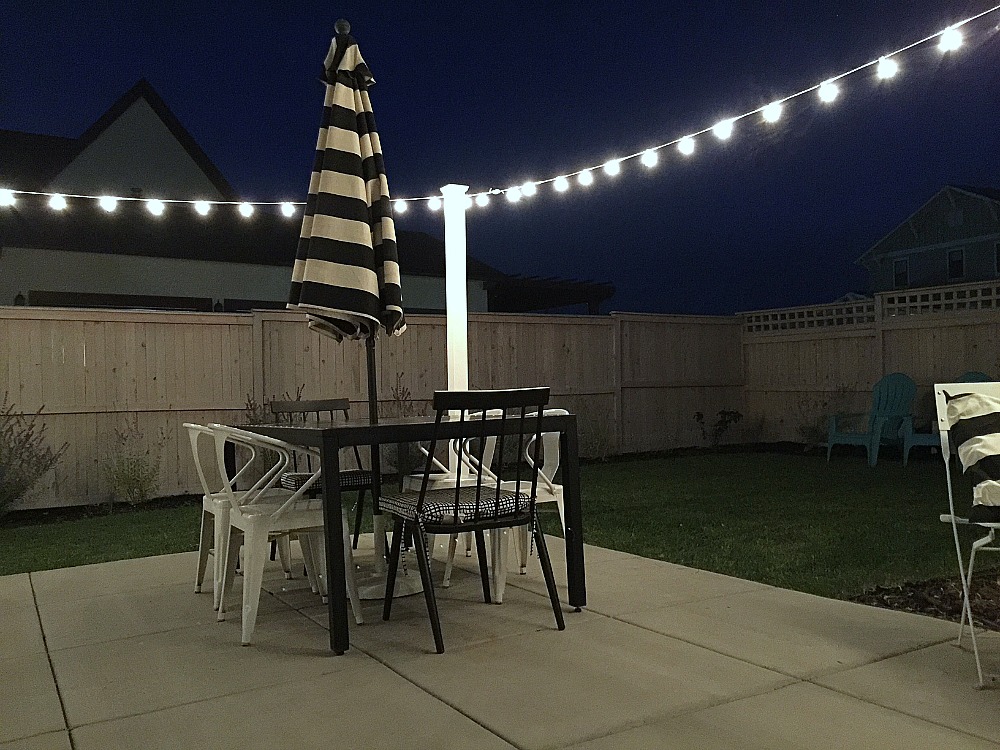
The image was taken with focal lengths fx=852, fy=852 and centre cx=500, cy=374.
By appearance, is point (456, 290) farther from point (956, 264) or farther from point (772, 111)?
point (956, 264)

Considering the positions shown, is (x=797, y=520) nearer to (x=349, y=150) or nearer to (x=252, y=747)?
(x=349, y=150)

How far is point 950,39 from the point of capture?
3414 mm

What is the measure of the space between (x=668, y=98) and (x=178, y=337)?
15135mm

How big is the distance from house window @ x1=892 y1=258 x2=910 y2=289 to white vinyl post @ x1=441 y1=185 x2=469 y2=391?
15.4m

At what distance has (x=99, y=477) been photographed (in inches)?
248

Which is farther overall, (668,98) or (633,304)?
(633,304)

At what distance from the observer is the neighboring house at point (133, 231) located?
33.0 ft

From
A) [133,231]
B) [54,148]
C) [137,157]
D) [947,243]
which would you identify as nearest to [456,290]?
[133,231]

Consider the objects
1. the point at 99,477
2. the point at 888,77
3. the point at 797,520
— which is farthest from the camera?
the point at 99,477

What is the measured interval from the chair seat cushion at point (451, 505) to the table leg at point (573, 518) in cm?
21

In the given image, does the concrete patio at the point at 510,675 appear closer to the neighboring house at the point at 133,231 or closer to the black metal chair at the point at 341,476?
the black metal chair at the point at 341,476

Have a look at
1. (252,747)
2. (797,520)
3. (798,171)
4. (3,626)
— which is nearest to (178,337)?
(3,626)

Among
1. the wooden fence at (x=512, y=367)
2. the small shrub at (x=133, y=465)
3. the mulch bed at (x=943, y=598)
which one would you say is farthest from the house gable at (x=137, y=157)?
the mulch bed at (x=943, y=598)

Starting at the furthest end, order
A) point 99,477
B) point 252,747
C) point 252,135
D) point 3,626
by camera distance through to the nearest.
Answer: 1. point 252,135
2. point 99,477
3. point 3,626
4. point 252,747
